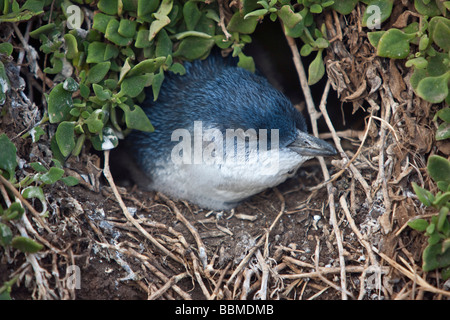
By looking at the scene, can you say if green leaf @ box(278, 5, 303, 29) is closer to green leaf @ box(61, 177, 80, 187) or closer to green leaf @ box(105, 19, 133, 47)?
green leaf @ box(105, 19, 133, 47)

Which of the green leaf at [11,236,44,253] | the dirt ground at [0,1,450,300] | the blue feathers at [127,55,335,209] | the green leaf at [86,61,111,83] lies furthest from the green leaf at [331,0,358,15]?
the green leaf at [11,236,44,253]

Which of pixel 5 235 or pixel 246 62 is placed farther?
pixel 246 62

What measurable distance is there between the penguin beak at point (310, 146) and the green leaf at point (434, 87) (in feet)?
1.70

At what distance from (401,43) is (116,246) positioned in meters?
1.58

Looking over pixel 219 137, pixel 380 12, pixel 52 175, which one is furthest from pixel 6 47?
pixel 380 12

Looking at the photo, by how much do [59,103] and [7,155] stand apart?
14.4 inches

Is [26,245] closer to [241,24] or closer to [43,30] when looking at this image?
[43,30]

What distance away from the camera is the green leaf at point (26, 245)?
1.78 meters

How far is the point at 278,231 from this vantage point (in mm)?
2381

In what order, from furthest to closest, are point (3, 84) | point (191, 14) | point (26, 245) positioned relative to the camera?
1. point (191, 14)
2. point (3, 84)
3. point (26, 245)

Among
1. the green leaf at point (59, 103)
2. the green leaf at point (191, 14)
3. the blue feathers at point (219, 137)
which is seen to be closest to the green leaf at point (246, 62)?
the blue feathers at point (219, 137)

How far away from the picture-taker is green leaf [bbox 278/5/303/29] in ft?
7.32

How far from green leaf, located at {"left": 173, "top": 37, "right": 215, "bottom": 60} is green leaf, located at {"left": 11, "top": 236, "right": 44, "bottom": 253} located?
118 cm

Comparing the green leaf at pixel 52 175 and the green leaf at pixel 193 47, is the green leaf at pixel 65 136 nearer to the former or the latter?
the green leaf at pixel 52 175
